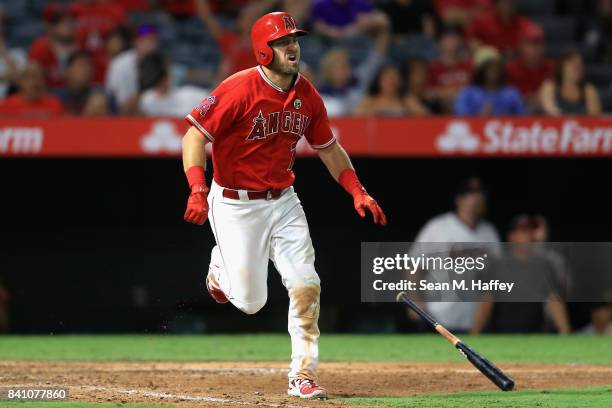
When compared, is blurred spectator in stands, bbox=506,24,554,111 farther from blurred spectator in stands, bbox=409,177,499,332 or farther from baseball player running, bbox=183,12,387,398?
baseball player running, bbox=183,12,387,398

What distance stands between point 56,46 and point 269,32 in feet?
18.0

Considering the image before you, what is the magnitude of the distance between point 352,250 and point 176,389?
479 cm

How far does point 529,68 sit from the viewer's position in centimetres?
1065

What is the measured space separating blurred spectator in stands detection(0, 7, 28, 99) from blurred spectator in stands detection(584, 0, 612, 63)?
5.37m

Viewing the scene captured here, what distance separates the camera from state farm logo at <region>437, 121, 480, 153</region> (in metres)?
9.25

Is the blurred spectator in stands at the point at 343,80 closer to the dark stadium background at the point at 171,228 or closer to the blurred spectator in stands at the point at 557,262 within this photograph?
the dark stadium background at the point at 171,228

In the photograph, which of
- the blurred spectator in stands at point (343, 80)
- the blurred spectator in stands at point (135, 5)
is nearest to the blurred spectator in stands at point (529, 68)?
the blurred spectator in stands at point (343, 80)

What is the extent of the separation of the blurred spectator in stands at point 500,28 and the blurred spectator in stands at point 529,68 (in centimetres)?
54

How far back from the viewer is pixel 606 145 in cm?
922

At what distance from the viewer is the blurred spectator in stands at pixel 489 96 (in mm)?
9680

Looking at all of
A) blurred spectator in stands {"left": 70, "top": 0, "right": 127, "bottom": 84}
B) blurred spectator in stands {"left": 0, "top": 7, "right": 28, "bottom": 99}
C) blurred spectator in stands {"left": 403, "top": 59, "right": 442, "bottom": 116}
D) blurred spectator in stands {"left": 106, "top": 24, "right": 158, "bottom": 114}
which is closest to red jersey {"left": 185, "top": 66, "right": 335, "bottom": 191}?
blurred spectator in stands {"left": 403, "top": 59, "right": 442, "bottom": 116}

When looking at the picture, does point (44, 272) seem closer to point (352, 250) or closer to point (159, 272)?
point (159, 272)

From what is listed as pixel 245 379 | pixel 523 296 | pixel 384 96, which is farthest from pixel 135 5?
pixel 245 379

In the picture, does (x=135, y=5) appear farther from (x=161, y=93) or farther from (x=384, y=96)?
(x=384, y=96)
